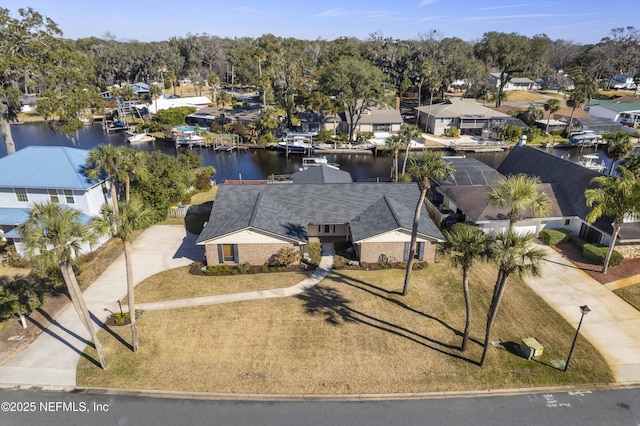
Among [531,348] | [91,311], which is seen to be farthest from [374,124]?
[91,311]

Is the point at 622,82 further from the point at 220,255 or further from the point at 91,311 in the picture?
the point at 91,311

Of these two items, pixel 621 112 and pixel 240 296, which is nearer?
pixel 240 296

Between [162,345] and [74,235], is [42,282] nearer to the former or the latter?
[162,345]

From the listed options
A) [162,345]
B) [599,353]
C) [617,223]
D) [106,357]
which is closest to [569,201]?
[617,223]

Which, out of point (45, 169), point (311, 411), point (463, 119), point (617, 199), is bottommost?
point (311, 411)

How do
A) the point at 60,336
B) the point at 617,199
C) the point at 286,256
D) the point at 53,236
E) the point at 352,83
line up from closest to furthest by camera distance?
the point at 53,236, the point at 60,336, the point at 617,199, the point at 286,256, the point at 352,83

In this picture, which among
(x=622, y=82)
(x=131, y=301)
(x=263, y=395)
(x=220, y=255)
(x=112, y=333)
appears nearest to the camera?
(x=263, y=395)

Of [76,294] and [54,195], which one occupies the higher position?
[54,195]
